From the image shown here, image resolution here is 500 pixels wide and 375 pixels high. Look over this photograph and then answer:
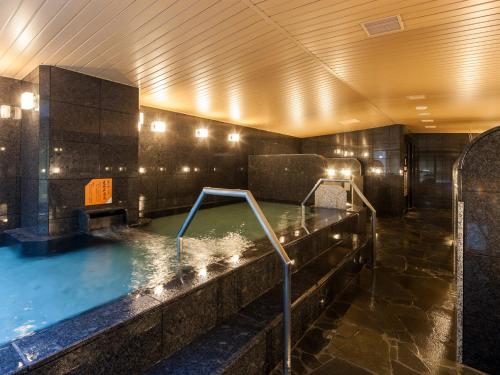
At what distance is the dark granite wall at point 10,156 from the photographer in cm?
499

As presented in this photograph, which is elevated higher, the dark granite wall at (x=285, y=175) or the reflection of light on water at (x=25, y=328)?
the dark granite wall at (x=285, y=175)

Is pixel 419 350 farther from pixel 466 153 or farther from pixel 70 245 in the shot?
pixel 70 245

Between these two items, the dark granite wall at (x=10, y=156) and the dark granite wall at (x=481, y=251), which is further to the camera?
the dark granite wall at (x=10, y=156)

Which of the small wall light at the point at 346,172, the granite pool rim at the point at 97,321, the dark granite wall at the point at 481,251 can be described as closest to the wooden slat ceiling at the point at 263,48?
the dark granite wall at the point at 481,251

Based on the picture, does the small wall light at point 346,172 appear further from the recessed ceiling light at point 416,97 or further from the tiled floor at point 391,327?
the tiled floor at point 391,327

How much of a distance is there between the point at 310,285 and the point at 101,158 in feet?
14.2

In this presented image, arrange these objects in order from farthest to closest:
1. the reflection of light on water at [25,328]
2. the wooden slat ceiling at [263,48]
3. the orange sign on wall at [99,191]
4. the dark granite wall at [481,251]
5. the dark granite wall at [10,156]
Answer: the orange sign on wall at [99,191], the dark granite wall at [10,156], the wooden slat ceiling at [263,48], the dark granite wall at [481,251], the reflection of light on water at [25,328]

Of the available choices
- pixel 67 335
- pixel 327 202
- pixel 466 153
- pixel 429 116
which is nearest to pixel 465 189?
pixel 466 153

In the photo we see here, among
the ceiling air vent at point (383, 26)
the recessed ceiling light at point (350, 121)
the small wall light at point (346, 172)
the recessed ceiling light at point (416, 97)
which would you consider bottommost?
the small wall light at point (346, 172)

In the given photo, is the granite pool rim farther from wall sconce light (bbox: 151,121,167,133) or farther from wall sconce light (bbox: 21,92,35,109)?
wall sconce light (bbox: 151,121,167,133)

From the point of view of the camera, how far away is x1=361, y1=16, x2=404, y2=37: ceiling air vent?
3.29m

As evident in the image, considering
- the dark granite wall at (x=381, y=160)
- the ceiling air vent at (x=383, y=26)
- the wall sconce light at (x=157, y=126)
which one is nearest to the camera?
the ceiling air vent at (x=383, y=26)

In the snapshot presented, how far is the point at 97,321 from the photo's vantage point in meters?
2.00

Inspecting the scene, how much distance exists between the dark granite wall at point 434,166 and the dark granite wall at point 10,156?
50.2 feet
